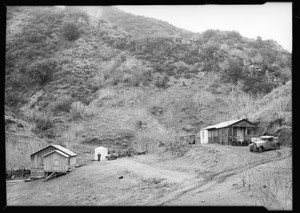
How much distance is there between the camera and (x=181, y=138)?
2016cm

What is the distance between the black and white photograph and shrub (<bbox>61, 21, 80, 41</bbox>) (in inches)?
4.9

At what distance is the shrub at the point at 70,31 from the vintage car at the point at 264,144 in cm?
2720

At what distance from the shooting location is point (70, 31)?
114 ft

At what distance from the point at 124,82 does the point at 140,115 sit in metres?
6.54

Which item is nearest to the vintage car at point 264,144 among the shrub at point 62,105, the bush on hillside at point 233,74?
the bush on hillside at point 233,74

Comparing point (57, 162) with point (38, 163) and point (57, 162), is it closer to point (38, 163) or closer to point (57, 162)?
point (57, 162)

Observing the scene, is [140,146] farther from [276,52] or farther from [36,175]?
[276,52]

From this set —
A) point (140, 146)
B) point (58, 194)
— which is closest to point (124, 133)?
point (140, 146)

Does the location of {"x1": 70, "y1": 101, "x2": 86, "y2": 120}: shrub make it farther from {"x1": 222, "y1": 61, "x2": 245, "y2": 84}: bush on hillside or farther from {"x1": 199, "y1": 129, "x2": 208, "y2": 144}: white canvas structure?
{"x1": 222, "y1": 61, "x2": 245, "y2": 84}: bush on hillside

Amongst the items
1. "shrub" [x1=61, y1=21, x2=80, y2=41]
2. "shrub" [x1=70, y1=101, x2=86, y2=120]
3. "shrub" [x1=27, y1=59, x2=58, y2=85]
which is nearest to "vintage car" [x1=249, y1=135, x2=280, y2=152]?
"shrub" [x1=70, y1=101, x2=86, y2=120]

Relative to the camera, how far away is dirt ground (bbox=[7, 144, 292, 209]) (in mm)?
8656

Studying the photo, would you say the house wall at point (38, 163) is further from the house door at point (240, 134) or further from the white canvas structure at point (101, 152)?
the house door at point (240, 134)

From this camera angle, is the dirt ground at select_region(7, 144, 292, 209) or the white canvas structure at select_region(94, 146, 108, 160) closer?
the dirt ground at select_region(7, 144, 292, 209)

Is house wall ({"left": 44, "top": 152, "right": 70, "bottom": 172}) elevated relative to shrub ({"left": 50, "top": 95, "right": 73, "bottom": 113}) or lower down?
lower down
